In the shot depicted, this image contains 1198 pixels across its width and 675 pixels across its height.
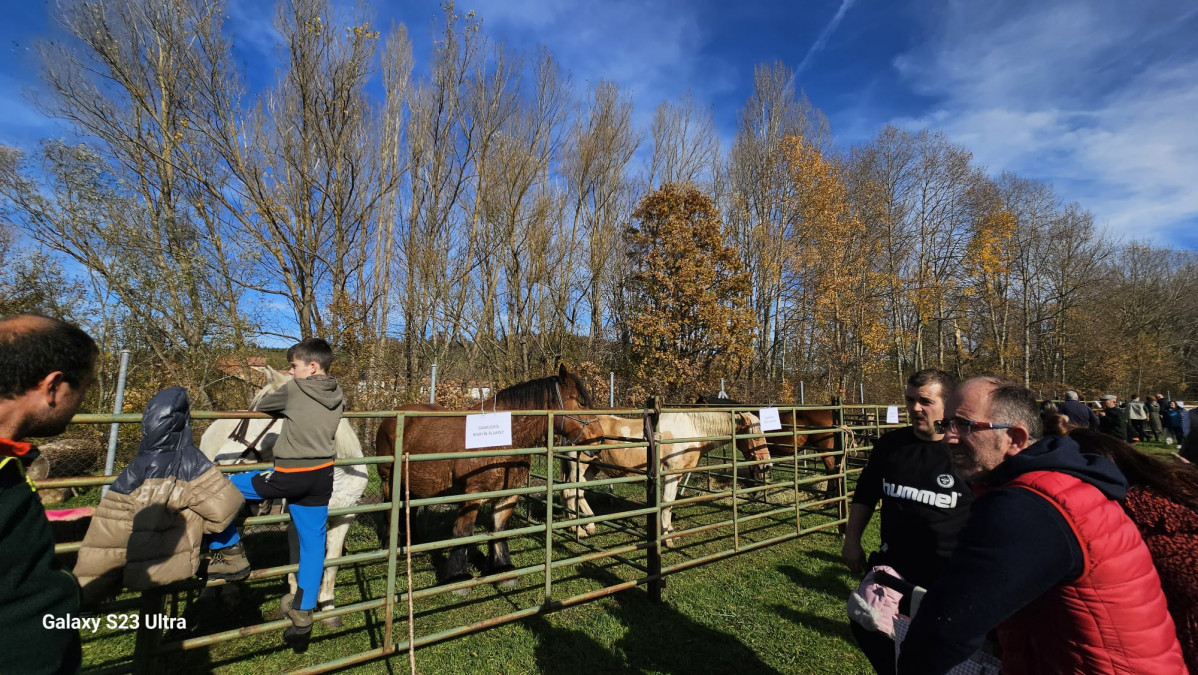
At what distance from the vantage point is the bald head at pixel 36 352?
1195mm

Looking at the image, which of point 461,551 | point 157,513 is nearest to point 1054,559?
point 157,513

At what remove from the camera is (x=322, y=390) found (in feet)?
9.55

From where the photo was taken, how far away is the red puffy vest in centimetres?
124

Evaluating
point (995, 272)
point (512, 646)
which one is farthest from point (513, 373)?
point (995, 272)

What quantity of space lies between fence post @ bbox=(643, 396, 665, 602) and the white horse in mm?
2439

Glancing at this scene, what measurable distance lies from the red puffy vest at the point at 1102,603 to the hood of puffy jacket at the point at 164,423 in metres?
3.21

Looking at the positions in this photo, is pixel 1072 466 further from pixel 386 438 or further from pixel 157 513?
pixel 386 438

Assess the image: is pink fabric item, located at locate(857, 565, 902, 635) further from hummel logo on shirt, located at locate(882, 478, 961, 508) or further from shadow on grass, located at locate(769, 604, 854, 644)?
shadow on grass, located at locate(769, 604, 854, 644)

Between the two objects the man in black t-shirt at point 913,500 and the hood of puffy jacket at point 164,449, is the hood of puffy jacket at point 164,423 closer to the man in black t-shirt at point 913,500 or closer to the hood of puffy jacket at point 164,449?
the hood of puffy jacket at point 164,449

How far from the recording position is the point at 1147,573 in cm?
133

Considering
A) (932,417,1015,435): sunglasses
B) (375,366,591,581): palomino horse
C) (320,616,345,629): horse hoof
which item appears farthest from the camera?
(375,366,591,581): palomino horse

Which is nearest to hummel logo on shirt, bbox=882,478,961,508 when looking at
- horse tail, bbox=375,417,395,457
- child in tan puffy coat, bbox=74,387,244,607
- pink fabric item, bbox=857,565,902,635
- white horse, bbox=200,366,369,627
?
pink fabric item, bbox=857,565,902,635

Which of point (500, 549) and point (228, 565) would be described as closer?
point (228, 565)

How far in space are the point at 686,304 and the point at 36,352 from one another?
17.0 m
